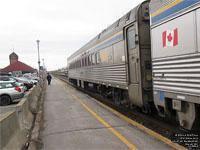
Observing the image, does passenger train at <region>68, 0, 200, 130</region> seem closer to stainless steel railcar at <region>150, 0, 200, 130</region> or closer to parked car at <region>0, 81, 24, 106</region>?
stainless steel railcar at <region>150, 0, 200, 130</region>

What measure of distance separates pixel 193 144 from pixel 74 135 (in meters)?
2.89

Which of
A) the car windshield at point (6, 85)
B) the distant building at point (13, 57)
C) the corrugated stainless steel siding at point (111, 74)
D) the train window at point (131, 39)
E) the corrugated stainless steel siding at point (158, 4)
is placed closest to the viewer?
the corrugated stainless steel siding at point (158, 4)

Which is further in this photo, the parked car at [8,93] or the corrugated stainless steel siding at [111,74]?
the parked car at [8,93]

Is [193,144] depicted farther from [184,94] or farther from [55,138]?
[55,138]

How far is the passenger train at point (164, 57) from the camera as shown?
3703mm

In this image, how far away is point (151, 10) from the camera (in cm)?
506

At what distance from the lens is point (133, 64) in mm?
6102

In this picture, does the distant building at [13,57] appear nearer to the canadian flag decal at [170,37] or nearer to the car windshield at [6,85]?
the car windshield at [6,85]

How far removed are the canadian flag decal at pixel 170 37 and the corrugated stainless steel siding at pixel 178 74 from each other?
34 cm

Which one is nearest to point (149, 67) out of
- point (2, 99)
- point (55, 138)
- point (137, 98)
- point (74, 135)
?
point (137, 98)

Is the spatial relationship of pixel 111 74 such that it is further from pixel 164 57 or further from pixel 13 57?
pixel 13 57

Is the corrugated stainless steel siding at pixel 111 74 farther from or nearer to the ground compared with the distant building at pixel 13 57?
nearer to the ground

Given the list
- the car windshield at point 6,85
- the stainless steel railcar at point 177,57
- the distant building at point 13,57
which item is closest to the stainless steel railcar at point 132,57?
the stainless steel railcar at point 177,57

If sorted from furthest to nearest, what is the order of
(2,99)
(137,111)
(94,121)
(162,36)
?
(2,99)
(137,111)
(94,121)
(162,36)
